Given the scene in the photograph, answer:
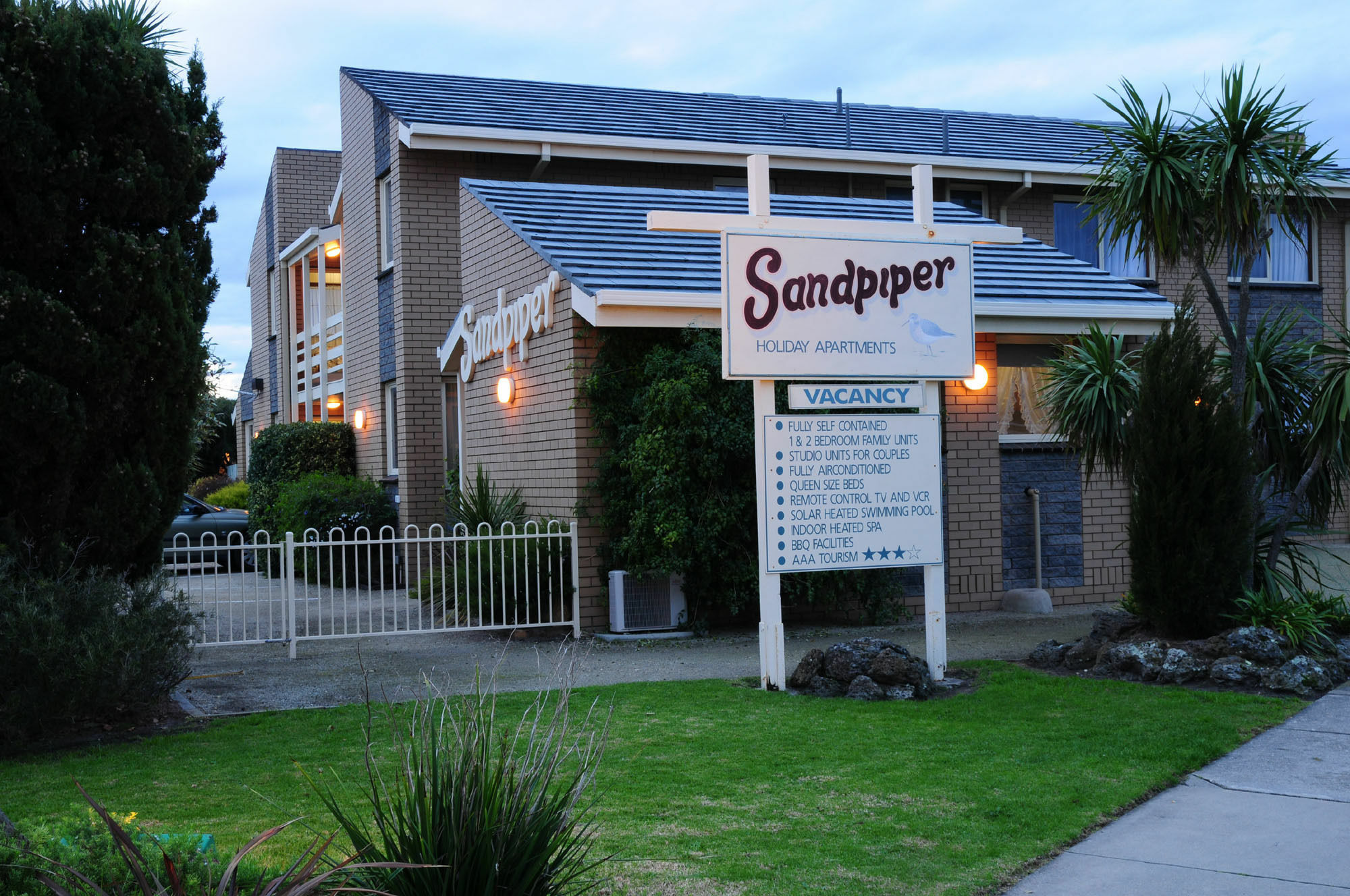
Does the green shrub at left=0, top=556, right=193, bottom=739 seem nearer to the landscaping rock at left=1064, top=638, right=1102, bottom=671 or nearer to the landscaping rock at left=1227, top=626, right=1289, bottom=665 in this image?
the landscaping rock at left=1064, top=638, right=1102, bottom=671

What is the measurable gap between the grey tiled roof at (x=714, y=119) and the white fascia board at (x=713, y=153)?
261 mm

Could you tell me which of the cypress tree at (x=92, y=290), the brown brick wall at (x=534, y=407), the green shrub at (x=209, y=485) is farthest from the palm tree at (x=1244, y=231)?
the green shrub at (x=209, y=485)

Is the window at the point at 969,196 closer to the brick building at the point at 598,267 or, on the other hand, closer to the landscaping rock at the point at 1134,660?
the brick building at the point at 598,267

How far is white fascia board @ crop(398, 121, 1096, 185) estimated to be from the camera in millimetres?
15930

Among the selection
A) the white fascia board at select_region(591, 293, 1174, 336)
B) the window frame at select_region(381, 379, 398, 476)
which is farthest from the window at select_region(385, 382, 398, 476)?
the white fascia board at select_region(591, 293, 1174, 336)

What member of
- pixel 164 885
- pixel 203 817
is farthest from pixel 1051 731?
pixel 164 885

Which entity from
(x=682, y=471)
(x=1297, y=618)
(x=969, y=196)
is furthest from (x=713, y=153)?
(x=1297, y=618)

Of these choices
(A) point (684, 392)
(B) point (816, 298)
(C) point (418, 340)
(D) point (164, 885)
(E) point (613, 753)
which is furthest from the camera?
(C) point (418, 340)

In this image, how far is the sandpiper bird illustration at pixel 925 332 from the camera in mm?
8969

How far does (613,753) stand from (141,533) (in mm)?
3611

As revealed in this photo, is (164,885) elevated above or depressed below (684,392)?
below

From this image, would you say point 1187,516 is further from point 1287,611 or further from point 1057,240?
point 1057,240

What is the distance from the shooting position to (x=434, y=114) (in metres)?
16.7

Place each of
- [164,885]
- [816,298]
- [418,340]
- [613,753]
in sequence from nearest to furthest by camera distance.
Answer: [164,885] → [613,753] → [816,298] → [418,340]
